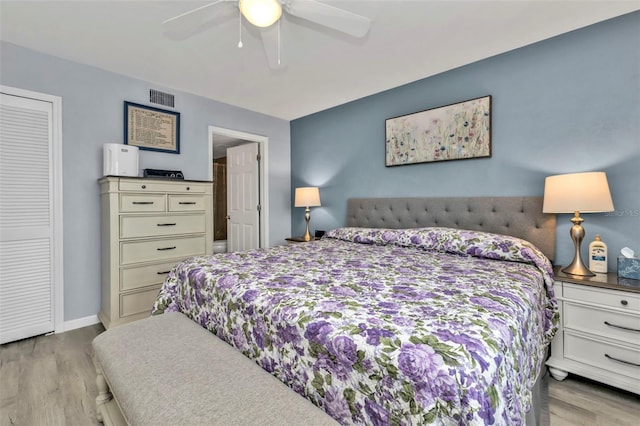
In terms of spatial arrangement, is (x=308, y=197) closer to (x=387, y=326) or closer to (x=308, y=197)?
(x=308, y=197)

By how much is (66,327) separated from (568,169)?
4332 mm

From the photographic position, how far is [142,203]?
8.70 ft

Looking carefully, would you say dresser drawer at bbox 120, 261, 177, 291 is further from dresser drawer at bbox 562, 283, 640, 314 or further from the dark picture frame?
dresser drawer at bbox 562, 283, 640, 314

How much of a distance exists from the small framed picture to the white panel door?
3.89 feet

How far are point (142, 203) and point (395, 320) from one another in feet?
8.34

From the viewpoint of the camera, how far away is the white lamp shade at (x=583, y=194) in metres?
1.83

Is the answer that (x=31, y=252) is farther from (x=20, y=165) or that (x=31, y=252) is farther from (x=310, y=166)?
(x=310, y=166)

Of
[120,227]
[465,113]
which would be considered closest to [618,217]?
[465,113]

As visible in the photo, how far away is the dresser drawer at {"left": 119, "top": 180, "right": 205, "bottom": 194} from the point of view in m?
2.56

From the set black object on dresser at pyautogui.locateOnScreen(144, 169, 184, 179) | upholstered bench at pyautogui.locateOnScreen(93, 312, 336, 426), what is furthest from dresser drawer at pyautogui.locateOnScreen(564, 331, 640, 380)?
black object on dresser at pyautogui.locateOnScreen(144, 169, 184, 179)

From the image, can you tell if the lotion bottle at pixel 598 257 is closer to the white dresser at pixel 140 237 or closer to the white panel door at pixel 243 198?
the white dresser at pixel 140 237

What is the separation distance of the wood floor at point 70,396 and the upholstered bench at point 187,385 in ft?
1.52

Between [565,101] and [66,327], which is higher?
[565,101]

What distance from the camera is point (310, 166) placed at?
4160 mm
